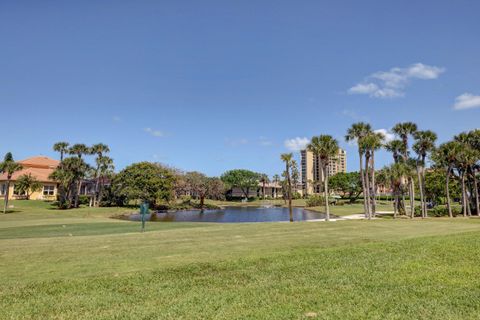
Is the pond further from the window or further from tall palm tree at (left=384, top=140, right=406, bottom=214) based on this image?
the window

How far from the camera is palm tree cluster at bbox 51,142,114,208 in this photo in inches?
2611

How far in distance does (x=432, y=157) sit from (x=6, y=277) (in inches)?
2261

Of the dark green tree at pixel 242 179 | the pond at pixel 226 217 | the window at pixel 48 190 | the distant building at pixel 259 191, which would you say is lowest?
the pond at pixel 226 217

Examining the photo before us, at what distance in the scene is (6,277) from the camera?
34.7 ft

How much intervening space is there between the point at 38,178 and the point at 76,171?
49.8 ft

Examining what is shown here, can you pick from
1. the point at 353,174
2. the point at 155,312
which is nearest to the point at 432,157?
the point at 155,312

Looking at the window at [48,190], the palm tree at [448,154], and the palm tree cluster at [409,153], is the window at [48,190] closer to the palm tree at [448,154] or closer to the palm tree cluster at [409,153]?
the palm tree cluster at [409,153]

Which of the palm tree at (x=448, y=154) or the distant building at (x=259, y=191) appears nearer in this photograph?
the palm tree at (x=448, y=154)

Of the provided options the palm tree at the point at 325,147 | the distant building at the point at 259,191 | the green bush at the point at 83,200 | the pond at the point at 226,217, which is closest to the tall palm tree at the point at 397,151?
the pond at the point at 226,217

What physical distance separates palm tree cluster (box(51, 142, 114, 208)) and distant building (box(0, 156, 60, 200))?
16.9 ft

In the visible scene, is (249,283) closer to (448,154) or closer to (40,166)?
(448,154)

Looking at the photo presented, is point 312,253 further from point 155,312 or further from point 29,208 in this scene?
point 29,208

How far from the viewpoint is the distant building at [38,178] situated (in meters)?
73.5

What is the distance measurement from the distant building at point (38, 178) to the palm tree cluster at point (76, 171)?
202 inches
